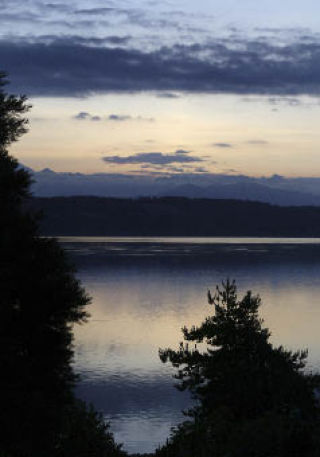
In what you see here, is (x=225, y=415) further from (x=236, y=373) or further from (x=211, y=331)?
(x=211, y=331)

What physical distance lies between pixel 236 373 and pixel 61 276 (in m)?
6.08

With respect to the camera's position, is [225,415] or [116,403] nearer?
[225,415]

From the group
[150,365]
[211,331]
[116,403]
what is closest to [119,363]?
[150,365]

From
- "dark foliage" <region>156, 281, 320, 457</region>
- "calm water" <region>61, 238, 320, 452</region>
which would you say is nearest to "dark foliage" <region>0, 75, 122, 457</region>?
"dark foliage" <region>156, 281, 320, 457</region>

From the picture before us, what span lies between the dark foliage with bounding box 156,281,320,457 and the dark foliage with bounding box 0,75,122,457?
3.59 meters

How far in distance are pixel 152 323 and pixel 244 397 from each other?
63.1m

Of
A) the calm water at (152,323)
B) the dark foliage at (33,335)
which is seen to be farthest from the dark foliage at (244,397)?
the calm water at (152,323)

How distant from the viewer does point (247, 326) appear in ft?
73.5

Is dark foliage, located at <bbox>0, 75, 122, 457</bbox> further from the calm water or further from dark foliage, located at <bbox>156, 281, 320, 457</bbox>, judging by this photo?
the calm water

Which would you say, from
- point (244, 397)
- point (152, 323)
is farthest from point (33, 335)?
point (152, 323)

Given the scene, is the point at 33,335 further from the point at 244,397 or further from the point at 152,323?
the point at 152,323

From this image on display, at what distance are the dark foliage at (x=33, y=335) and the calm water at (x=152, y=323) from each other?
15.4 meters

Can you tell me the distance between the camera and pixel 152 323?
83188 mm

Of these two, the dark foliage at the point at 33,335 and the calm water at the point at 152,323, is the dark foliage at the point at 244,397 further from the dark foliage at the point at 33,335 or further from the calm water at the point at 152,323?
the calm water at the point at 152,323
